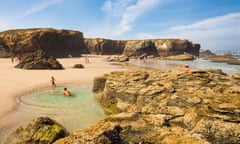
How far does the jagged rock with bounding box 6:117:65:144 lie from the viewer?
9406mm

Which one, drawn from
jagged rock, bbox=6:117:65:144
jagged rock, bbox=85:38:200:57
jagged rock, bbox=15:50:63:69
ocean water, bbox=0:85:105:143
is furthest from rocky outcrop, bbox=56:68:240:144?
jagged rock, bbox=85:38:200:57

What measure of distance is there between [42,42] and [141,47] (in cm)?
5470

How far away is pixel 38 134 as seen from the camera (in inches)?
382

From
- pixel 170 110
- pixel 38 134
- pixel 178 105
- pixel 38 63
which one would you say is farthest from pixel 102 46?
pixel 38 134

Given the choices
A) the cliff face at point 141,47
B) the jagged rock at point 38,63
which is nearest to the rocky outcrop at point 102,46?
the cliff face at point 141,47

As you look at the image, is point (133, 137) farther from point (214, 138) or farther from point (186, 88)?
point (186, 88)

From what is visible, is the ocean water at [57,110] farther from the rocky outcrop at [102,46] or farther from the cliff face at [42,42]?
the rocky outcrop at [102,46]

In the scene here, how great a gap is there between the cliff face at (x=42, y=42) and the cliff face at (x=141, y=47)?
2930 cm

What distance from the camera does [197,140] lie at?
671 cm

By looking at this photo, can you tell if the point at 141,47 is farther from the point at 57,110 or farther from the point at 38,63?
the point at 57,110

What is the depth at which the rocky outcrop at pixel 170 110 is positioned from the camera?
715 centimetres

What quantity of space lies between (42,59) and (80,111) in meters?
26.3

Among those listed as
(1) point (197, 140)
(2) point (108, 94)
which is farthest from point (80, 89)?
(1) point (197, 140)

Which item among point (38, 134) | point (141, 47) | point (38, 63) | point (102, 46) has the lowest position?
point (38, 134)
